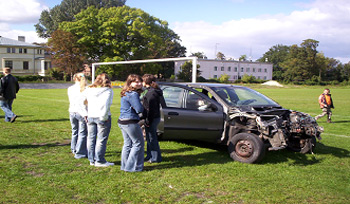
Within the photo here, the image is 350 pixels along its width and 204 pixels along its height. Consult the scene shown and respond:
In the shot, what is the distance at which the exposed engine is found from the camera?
236 inches

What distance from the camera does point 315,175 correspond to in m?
5.44

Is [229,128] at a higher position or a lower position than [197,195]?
higher

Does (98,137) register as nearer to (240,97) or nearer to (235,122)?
(235,122)

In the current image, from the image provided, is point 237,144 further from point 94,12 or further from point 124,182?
point 94,12

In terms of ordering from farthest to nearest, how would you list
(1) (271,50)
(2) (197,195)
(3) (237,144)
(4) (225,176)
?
(1) (271,50) < (3) (237,144) < (4) (225,176) < (2) (197,195)

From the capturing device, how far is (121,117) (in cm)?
511

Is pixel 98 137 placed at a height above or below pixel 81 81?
below

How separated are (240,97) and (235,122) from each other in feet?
2.84

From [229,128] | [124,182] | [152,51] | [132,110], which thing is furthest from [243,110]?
[152,51]

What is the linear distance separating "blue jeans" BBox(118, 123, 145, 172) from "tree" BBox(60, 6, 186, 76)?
145 ft

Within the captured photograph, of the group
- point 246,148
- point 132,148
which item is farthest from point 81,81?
point 246,148

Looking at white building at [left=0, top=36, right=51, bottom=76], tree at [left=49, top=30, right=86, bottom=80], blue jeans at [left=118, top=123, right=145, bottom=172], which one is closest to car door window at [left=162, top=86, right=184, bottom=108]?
blue jeans at [left=118, top=123, right=145, bottom=172]

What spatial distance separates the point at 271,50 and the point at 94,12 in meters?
90.4

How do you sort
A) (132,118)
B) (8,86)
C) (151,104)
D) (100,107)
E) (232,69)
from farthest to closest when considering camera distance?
1. (232,69)
2. (8,86)
3. (151,104)
4. (100,107)
5. (132,118)
